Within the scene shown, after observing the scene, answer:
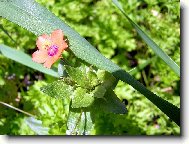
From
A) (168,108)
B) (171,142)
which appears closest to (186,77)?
(171,142)

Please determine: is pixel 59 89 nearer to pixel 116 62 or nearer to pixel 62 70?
pixel 62 70

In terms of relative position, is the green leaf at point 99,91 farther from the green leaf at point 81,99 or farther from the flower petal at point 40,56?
the flower petal at point 40,56

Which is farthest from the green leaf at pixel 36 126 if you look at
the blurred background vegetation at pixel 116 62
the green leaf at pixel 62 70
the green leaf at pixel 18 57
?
the green leaf at pixel 62 70

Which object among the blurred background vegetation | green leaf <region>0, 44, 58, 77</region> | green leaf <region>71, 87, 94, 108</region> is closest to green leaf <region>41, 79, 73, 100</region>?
green leaf <region>71, 87, 94, 108</region>

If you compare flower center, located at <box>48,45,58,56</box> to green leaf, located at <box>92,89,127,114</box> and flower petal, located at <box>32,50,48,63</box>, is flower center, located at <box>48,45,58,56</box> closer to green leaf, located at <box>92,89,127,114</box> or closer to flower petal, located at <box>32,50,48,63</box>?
flower petal, located at <box>32,50,48,63</box>

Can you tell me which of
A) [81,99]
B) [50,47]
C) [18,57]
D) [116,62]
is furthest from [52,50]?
[116,62]
